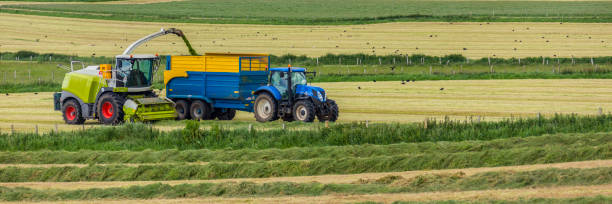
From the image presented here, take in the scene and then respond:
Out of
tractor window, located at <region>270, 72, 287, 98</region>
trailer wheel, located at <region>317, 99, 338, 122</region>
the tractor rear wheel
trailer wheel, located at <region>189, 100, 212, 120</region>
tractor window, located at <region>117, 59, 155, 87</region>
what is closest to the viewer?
trailer wheel, located at <region>317, 99, 338, 122</region>

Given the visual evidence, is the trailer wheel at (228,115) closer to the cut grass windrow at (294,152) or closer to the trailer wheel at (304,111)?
the trailer wheel at (304,111)

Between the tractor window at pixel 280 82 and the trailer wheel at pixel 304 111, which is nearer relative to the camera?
the trailer wheel at pixel 304 111

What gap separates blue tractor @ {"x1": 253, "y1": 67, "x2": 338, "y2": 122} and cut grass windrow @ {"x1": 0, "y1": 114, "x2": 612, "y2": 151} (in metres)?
4.34

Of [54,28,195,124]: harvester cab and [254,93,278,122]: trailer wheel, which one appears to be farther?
[54,28,195,124]: harvester cab

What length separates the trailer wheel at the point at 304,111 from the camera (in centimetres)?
3058

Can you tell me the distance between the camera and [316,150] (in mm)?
23734

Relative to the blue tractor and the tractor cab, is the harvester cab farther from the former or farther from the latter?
the blue tractor

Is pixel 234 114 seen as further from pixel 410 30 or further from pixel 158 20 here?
pixel 158 20

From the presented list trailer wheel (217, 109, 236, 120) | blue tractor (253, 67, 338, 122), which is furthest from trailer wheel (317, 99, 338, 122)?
trailer wheel (217, 109, 236, 120)

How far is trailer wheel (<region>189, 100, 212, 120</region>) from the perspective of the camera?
32.9m

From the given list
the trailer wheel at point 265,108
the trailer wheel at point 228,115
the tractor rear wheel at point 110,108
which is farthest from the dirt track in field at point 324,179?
the trailer wheel at point 228,115

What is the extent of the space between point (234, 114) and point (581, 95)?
47.7 ft

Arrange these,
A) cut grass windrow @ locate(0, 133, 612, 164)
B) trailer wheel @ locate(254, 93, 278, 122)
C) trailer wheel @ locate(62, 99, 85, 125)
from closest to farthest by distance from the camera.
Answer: cut grass windrow @ locate(0, 133, 612, 164) < trailer wheel @ locate(254, 93, 278, 122) < trailer wheel @ locate(62, 99, 85, 125)

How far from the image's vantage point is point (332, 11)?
9512 centimetres
